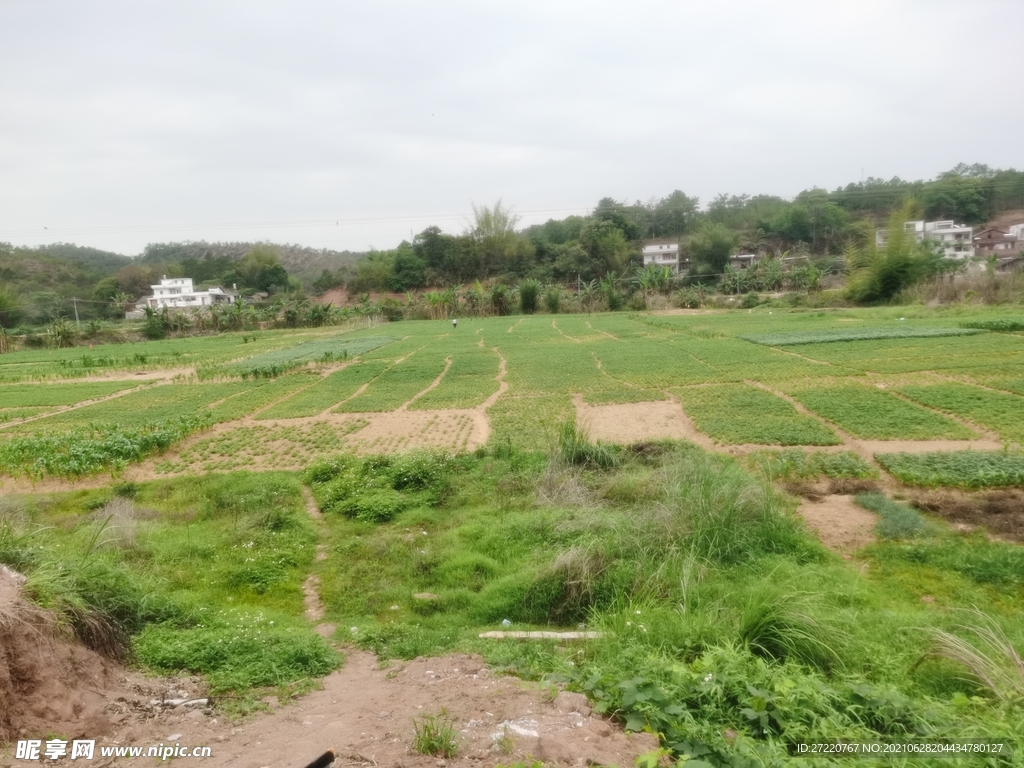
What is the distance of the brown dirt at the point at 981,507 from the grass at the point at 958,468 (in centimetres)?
19

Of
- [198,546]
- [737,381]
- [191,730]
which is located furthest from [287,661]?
[737,381]

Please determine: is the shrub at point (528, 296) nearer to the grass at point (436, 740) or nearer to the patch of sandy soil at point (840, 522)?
the patch of sandy soil at point (840, 522)

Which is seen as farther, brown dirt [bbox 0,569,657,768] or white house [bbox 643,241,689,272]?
white house [bbox 643,241,689,272]

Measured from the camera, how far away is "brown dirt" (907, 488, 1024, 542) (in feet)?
27.0

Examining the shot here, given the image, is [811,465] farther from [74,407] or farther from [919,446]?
[74,407]

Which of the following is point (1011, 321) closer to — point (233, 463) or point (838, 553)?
point (838, 553)

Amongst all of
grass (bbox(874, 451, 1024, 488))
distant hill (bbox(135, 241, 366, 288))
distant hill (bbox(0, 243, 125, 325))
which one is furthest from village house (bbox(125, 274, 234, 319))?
grass (bbox(874, 451, 1024, 488))

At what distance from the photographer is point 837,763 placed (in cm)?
331

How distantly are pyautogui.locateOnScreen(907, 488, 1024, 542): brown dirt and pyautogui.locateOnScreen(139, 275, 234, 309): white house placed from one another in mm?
78251

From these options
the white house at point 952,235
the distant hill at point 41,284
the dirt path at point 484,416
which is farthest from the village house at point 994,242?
the distant hill at point 41,284

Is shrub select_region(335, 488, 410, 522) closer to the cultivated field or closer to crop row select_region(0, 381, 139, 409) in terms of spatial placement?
the cultivated field

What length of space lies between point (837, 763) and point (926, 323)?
110ft

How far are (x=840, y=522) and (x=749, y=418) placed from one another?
5549 millimetres

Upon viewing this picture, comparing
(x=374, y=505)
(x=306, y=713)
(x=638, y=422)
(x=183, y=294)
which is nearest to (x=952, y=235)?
(x=638, y=422)
